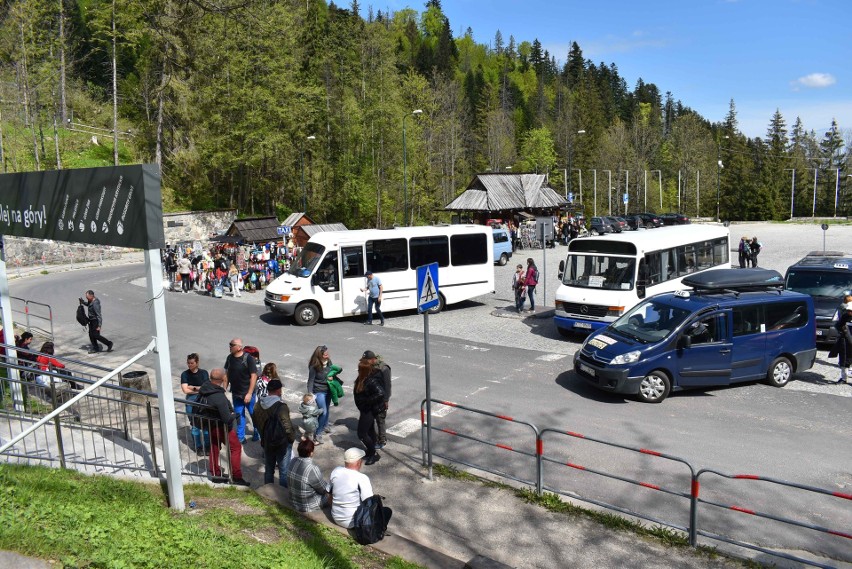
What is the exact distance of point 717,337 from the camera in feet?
40.0

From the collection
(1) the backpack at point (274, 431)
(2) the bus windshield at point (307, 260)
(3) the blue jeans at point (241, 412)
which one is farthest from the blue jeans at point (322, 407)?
(2) the bus windshield at point (307, 260)

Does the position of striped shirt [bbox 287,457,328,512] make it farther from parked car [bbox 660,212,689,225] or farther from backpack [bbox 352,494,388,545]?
parked car [bbox 660,212,689,225]

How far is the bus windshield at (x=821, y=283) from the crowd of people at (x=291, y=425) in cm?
1303

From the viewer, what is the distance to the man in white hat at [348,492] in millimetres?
6852

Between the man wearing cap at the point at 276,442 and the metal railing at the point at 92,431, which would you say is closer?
the metal railing at the point at 92,431

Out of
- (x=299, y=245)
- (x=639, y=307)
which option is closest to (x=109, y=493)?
(x=639, y=307)

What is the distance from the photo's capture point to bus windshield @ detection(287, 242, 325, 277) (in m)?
19.7

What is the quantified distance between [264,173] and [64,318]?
36715mm

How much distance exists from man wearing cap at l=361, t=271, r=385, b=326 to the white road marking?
8.62 m

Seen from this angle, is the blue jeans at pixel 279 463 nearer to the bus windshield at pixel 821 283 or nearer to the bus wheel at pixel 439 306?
the bus wheel at pixel 439 306

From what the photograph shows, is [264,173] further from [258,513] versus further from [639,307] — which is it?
[258,513]

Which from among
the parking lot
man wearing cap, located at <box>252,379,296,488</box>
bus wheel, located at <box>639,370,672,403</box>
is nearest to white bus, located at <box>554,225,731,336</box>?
the parking lot

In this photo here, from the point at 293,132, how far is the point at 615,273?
1611 inches

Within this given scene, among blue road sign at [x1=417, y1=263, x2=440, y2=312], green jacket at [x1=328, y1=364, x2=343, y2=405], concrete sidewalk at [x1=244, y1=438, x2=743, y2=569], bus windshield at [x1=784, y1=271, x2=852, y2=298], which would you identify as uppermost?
blue road sign at [x1=417, y1=263, x2=440, y2=312]
